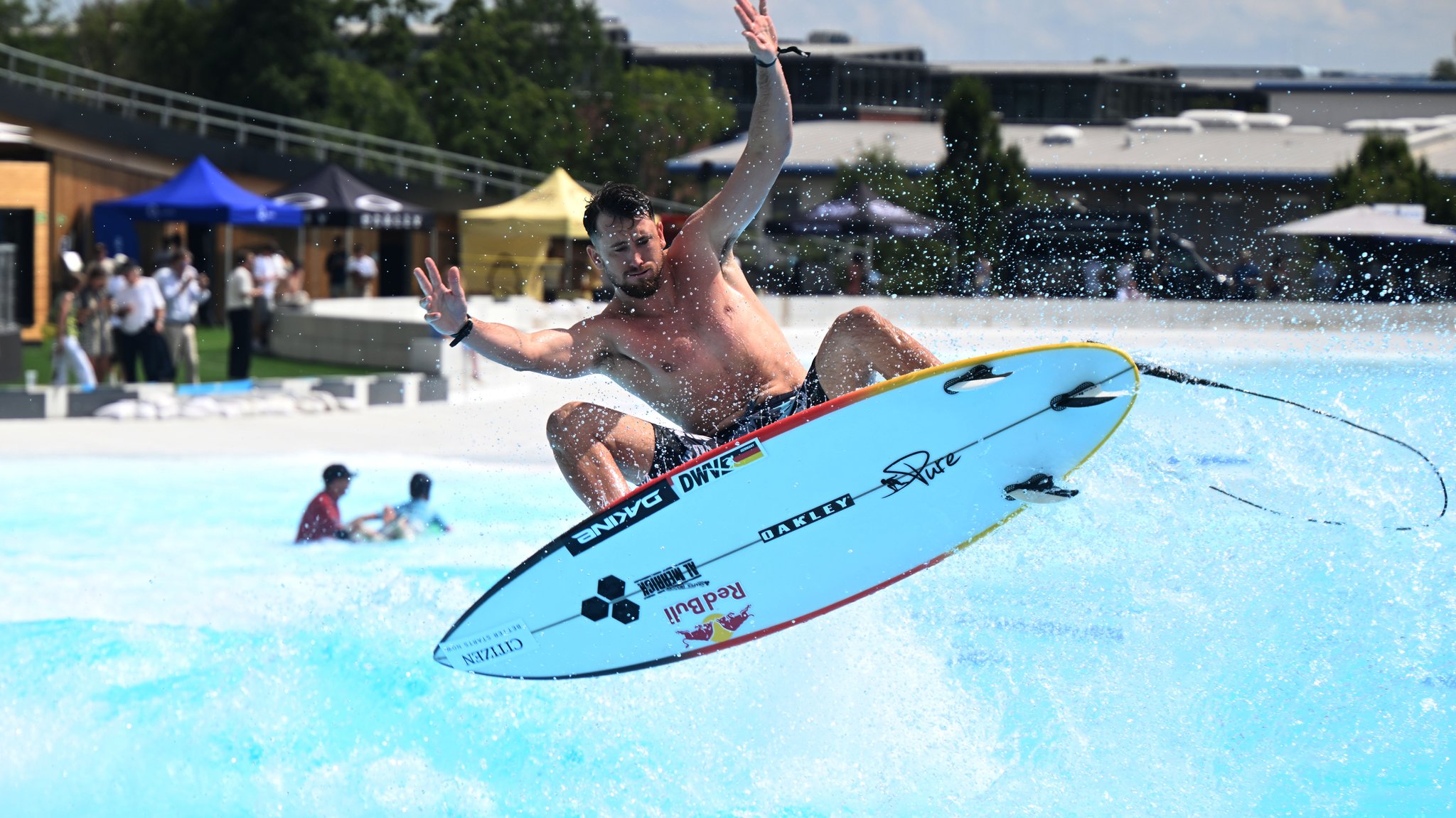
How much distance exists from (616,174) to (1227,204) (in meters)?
17.2

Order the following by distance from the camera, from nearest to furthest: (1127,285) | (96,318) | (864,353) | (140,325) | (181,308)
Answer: (864,353), (96,318), (140,325), (181,308), (1127,285)

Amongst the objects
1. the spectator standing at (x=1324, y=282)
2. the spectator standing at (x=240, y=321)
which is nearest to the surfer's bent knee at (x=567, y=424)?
the spectator standing at (x=240, y=321)

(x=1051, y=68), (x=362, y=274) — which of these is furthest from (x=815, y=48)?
(x=362, y=274)

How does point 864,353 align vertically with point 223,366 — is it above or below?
above

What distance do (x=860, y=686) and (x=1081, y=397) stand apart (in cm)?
169

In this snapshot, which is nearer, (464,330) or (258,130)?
(464,330)

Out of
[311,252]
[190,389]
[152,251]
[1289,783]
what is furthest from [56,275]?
[1289,783]

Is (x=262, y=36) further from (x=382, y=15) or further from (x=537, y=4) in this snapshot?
(x=537, y=4)

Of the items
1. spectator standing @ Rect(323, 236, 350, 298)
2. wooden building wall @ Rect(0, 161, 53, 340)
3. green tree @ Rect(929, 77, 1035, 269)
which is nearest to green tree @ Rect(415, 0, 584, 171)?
green tree @ Rect(929, 77, 1035, 269)

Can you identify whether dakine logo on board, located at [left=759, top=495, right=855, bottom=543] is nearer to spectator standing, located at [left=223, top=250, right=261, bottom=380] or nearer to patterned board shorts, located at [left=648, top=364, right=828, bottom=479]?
patterned board shorts, located at [left=648, top=364, right=828, bottom=479]

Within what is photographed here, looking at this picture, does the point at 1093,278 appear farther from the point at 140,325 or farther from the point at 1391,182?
the point at 140,325

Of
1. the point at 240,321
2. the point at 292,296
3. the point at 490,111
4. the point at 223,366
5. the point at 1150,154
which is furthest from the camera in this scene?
the point at 490,111

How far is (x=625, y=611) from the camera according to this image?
486 cm
